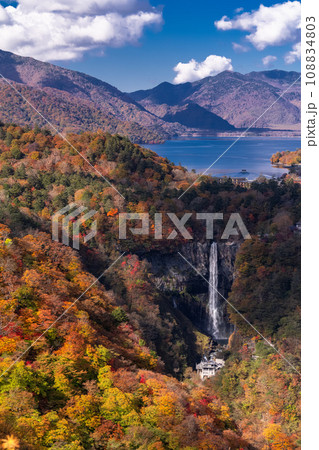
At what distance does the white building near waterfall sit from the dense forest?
0.89m

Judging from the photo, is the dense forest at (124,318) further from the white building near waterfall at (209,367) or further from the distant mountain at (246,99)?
the distant mountain at (246,99)

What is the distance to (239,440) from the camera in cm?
1212

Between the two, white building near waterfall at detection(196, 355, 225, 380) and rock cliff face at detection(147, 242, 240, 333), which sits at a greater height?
rock cliff face at detection(147, 242, 240, 333)

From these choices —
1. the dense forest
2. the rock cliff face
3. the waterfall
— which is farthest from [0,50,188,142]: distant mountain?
the waterfall

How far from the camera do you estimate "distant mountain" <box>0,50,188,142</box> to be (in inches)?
2719

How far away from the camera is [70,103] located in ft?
263

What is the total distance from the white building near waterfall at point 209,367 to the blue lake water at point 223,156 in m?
35.3

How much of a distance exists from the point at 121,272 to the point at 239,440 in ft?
60.8

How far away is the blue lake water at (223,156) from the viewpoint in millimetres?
63341

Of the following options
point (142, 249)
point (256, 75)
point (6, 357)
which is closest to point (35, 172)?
point (142, 249)

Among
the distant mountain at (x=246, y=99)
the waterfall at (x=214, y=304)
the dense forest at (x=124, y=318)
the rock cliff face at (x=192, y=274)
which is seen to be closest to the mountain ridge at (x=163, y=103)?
the distant mountain at (x=246, y=99)

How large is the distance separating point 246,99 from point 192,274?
6474 cm

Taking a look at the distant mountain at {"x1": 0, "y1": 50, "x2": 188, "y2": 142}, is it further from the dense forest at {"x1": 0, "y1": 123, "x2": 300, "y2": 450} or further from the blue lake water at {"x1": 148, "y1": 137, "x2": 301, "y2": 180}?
the dense forest at {"x1": 0, "y1": 123, "x2": 300, "y2": 450}

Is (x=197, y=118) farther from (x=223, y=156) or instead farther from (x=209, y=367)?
(x=209, y=367)
